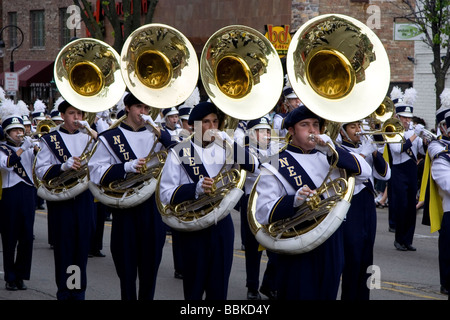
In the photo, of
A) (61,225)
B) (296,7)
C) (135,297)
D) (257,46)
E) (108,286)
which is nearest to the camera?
(257,46)

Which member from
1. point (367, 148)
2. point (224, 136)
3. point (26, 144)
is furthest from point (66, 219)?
point (367, 148)

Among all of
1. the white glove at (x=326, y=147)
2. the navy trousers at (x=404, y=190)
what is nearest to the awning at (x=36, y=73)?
the navy trousers at (x=404, y=190)

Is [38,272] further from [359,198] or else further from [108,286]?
[359,198]

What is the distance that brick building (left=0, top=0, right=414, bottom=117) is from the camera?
82.2 ft

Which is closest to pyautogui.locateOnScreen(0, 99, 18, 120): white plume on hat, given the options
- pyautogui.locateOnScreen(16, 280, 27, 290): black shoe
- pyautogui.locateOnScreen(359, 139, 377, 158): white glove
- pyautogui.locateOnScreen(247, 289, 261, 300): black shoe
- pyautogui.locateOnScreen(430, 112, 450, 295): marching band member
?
pyautogui.locateOnScreen(16, 280, 27, 290): black shoe

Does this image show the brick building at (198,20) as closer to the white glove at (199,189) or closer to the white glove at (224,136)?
the white glove at (224,136)

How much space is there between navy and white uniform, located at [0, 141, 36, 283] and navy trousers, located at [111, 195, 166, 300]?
2.04 metres

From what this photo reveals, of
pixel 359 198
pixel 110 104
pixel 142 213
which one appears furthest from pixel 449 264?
pixel 110 104

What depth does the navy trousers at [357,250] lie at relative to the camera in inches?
285

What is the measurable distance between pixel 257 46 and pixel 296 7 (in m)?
18.9

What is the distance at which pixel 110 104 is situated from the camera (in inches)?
323

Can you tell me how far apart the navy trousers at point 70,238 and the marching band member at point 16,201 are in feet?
3.17

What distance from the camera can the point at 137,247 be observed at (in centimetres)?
724

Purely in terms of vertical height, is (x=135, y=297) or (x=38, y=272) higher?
(x=135, y=297)
